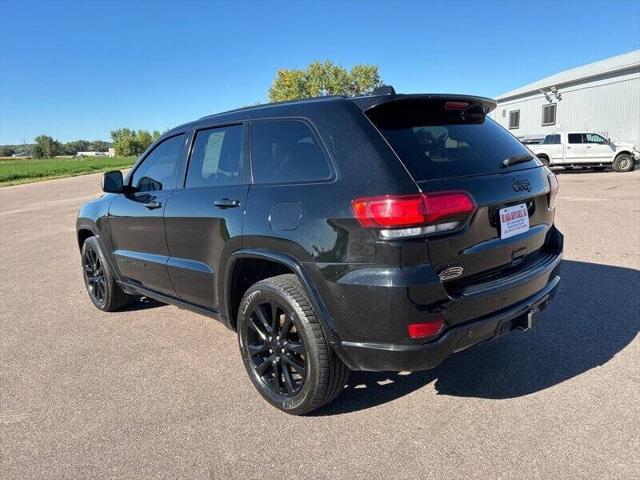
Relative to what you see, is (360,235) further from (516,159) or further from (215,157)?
(215,157)

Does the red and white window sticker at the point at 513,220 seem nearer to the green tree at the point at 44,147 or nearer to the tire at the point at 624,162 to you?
the tire at the point at 624,162

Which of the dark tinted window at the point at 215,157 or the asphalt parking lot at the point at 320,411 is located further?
the dark tinted window at the point at 215,157

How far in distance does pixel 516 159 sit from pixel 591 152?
20.5 meters

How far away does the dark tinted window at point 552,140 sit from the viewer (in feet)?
68.7

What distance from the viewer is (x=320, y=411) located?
118 inches

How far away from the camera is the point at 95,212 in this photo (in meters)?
5.00

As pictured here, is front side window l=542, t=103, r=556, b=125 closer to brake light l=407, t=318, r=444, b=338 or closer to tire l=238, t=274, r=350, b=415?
tire l=238, t=274, r=350, b=415

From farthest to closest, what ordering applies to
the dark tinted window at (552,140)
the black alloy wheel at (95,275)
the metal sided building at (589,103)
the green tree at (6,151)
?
the green tree at (6,151), the metal sided building at (589,103), the dark tinted window at (552,140), the black alloy wheel at (95,275)

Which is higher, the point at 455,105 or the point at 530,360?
the point at 455,105

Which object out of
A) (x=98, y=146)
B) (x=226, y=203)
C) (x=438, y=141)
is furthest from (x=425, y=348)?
(x=98, y=146)

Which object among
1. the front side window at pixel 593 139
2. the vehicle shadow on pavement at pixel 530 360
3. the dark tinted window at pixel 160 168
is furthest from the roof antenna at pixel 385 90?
the front side window at pixel 593 139

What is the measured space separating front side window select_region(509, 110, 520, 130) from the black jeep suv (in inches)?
1226

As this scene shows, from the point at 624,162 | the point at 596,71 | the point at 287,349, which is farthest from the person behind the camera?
the point at 596,71

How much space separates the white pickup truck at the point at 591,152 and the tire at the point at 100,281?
1929 cm
